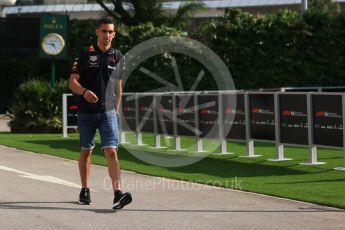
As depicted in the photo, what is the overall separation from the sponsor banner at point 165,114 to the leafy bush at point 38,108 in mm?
7747

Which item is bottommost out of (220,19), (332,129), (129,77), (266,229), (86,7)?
(266,229)

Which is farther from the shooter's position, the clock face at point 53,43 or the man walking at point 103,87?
the clock face at point 53,43

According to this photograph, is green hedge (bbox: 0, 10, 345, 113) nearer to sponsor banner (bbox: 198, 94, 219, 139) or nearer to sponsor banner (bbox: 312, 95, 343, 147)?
sponsor banner (bbox: 198, 94, 219, 139)

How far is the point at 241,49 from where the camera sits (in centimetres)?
3034

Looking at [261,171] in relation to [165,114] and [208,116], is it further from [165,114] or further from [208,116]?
[165,114]

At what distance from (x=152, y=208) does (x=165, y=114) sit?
897cm

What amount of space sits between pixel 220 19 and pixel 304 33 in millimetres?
3530

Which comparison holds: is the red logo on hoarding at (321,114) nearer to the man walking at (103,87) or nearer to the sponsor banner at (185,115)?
the sponsor banner at (185,115)

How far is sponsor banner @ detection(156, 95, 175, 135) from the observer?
17906 mm

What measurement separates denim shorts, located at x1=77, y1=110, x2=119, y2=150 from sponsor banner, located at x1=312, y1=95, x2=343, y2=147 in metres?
5.24

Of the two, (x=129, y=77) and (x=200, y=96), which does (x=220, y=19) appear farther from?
(x=200, y=96)

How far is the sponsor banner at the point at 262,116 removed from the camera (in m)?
15.1

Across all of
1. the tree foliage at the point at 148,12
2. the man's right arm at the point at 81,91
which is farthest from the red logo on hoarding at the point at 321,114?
the tree foliage at the point at 148,12

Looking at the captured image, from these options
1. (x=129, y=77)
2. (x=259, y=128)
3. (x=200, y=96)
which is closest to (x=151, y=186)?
(x=259, y=128)
